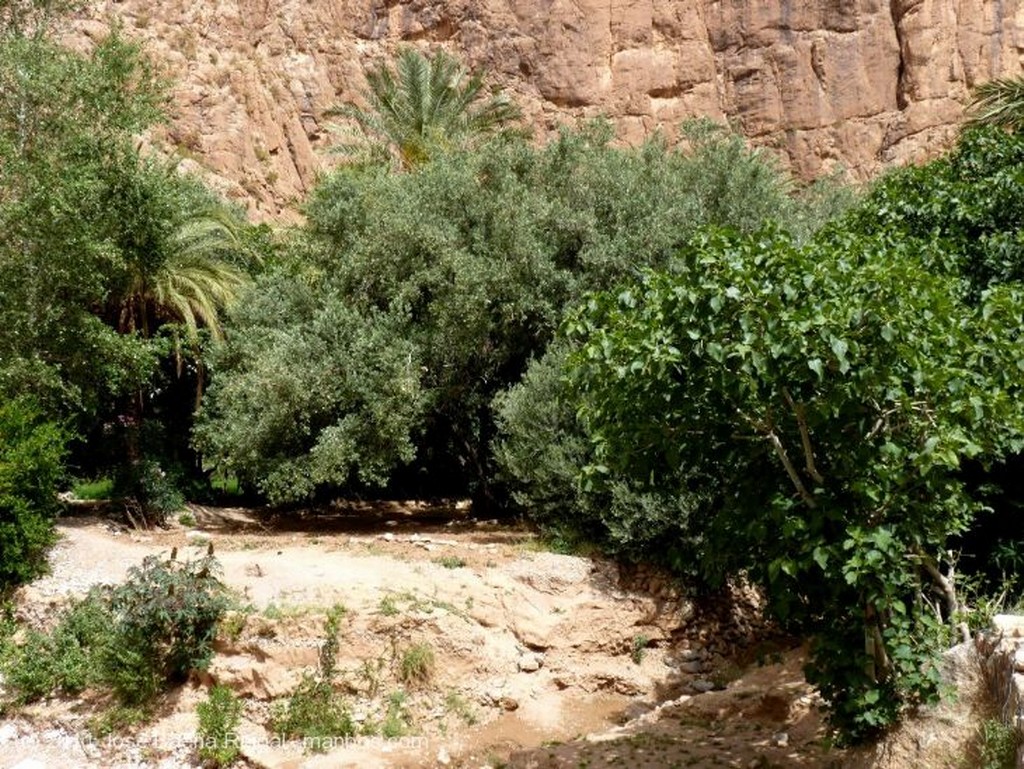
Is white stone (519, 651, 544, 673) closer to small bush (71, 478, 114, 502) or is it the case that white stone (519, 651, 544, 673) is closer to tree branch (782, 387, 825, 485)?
tree branch (782, 387, 825, 485)

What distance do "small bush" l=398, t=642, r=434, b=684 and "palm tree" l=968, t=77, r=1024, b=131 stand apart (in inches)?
383

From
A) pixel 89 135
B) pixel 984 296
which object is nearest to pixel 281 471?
pixel 89 135

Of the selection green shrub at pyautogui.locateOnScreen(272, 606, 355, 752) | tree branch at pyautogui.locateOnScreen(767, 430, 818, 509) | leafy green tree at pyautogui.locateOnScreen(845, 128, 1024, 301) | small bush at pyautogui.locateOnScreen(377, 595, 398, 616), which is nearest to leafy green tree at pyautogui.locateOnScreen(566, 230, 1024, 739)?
tree branch at pyautogui.locateOnScreen(767, 430, 818, 509)

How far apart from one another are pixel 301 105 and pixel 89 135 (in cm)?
2121

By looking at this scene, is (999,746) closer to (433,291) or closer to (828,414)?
(828,414)

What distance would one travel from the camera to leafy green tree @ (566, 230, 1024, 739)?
543 cm

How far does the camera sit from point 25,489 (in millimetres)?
10773

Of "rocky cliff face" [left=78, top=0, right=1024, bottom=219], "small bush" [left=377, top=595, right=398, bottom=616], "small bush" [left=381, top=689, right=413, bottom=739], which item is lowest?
"small bush" [left=381, top=689, right=413, bottom=739]

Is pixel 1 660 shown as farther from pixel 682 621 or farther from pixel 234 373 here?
pixel 682 621

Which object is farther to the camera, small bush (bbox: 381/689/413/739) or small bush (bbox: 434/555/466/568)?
small bush (bbox: 434/555/466/568)

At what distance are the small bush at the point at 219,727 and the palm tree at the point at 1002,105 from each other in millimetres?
11433

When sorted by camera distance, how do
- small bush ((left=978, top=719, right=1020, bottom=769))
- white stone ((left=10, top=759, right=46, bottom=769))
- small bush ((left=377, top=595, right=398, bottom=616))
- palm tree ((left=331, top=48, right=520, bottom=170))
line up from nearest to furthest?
small bush ((left=978, top=719, right=1020, bottom=769))
white stone ((left=10, top=759, right=46, bottom=769))
small bush ((left=377, top=595, right=398, bottom=616))
palm tree ((left=331, top=48, right=520, bottom=170))

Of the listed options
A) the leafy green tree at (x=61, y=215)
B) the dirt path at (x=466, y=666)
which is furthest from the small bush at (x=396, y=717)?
the leafy green tree at (x=61, y=215)

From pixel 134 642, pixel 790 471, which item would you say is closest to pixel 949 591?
pixel 790 471
